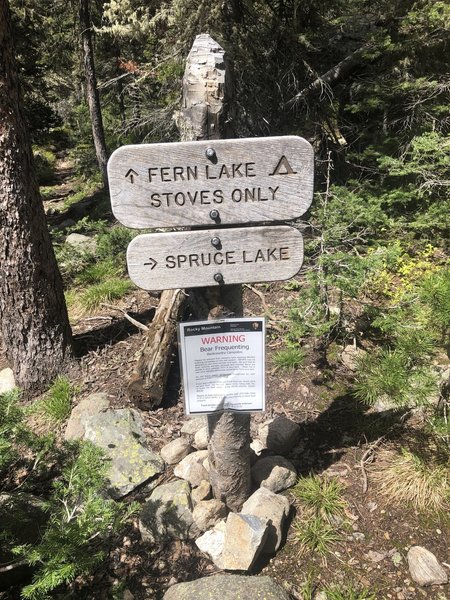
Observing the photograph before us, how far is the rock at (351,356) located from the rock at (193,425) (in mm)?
1502

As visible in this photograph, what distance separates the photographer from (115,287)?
18.8ft

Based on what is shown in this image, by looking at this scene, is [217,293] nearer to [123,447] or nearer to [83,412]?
[123,447]

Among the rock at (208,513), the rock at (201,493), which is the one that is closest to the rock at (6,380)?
the rock at (201,493)

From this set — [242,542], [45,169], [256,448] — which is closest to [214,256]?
[242,542]

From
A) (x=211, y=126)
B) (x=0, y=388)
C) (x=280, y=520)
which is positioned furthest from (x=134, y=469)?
(x=211, y=126)

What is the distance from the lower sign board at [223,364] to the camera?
7.33 ft

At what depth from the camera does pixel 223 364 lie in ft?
7.61

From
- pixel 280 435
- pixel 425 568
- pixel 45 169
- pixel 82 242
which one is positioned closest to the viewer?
pixel 425 568

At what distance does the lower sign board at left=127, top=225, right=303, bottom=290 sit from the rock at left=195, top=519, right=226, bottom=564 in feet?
5.48

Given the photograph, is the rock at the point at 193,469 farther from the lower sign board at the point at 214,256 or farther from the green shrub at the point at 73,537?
the lower sign board at the point at 214,256

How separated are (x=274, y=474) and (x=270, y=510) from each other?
0.32m

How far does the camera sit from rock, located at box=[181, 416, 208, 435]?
3605mm

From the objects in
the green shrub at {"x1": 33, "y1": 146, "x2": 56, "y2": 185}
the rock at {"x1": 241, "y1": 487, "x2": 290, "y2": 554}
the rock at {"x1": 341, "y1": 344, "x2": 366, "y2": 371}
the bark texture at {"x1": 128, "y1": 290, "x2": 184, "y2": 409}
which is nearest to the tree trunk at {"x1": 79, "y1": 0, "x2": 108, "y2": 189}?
the green shrub at {"x1": 33, "y1": 146, "x2": 56, "y2": 185}

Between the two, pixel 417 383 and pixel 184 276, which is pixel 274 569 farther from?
pixel 184 276
